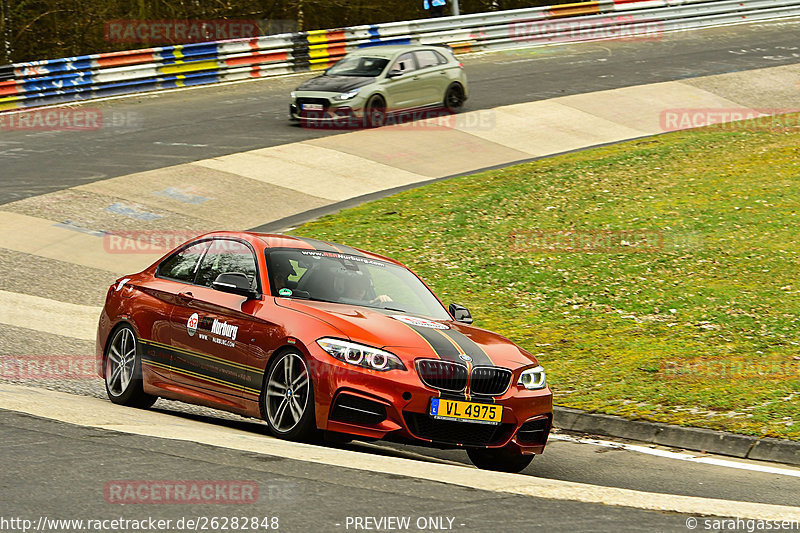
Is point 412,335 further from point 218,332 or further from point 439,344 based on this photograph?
point 218,332

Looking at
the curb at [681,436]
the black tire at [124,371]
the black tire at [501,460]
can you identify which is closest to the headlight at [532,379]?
the black tire at [501,460]

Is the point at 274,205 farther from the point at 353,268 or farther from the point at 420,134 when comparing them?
the point at 353,268

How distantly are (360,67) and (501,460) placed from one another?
58.9 ft

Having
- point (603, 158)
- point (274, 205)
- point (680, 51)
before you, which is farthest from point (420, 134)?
point (680, 51)

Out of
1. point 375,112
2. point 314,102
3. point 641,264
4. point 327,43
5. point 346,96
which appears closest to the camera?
point 641,264

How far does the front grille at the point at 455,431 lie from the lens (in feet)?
24.6

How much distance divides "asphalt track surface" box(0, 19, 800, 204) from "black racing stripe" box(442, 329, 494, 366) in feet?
40.3

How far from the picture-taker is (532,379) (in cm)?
809

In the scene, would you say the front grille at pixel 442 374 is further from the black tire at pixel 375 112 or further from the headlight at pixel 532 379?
the black tire at pixel 375 112

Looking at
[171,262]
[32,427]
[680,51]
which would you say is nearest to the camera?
[32,427]

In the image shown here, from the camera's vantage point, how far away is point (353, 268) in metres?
8.98

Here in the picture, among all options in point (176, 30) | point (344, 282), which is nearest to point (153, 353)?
point (344, 282)

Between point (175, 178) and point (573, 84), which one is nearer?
point (175, 178)

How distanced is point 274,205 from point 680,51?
19.2m
